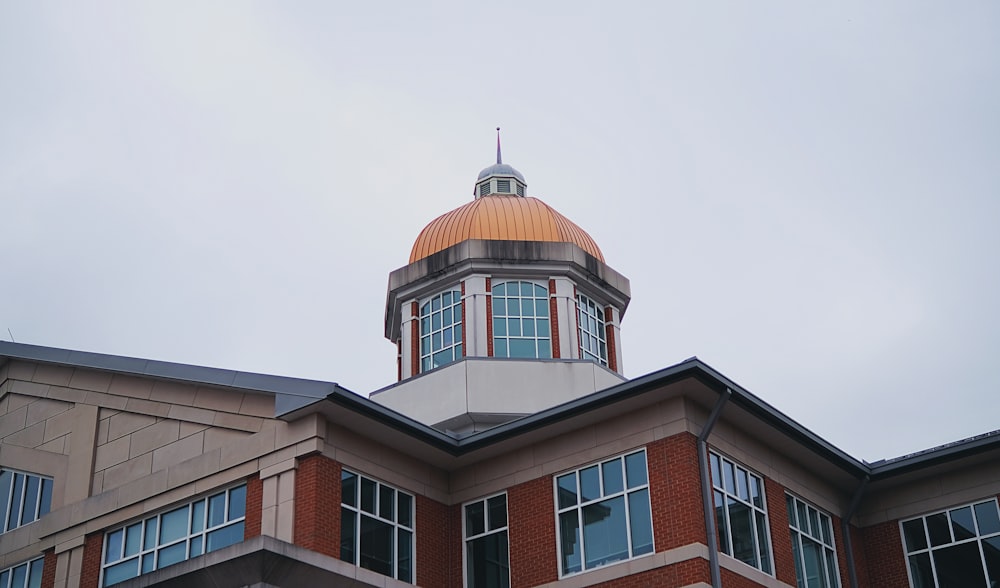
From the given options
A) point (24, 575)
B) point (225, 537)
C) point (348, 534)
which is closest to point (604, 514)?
point (348, 534)

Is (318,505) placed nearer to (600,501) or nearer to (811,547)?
(600,501)

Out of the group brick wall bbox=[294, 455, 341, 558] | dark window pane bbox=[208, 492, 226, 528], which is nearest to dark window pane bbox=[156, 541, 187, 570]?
dark window pane bbox=[208, 492, 226, 528]

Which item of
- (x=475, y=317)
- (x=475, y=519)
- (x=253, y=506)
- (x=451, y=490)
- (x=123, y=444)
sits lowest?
(x=253, y=506)

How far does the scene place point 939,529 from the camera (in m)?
29.3

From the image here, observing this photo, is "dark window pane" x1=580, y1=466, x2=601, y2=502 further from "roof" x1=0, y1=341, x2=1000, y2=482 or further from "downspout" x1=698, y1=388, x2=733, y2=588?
"downspout" x1=698, y1=388, x2=733, y2=588

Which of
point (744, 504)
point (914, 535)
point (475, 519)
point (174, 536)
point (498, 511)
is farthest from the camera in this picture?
point (914, 535)

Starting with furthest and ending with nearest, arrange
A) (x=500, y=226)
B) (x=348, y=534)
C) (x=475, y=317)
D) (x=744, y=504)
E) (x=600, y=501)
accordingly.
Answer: (x=500, y=226) → (x=475, y=317) → (x=744, y=504) → (x=600, y=501) → (x=348, y=534)

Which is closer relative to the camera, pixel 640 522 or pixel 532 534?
pixel 640 522

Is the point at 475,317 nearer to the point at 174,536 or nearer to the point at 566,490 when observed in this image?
the point at 566,490

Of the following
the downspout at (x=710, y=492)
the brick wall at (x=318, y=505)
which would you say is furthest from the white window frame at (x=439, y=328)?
the downspout at (x=710, y=492)

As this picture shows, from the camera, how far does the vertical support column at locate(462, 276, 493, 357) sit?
115 feet

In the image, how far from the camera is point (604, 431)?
2658cm

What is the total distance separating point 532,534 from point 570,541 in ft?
2.81

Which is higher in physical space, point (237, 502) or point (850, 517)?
point (850, 517)
